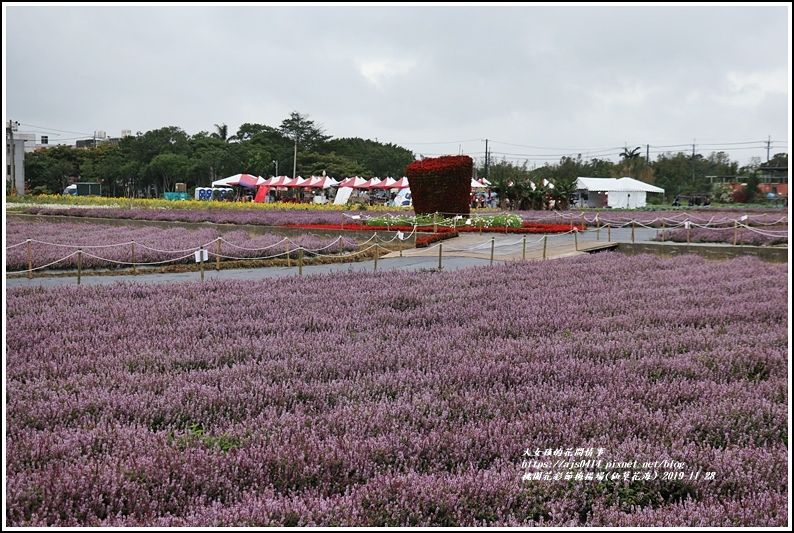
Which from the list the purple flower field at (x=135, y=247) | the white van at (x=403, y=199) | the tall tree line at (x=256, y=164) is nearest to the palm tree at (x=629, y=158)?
the tall tree line at (x=256, y=164)

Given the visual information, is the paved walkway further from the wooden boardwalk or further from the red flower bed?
the red flower bed

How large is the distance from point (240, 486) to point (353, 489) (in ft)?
1.94

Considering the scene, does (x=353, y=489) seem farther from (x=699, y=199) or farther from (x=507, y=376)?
(x=699, y=199)

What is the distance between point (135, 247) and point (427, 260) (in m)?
6.94

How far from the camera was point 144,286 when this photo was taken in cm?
1056

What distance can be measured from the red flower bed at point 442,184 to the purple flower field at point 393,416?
19017 mm

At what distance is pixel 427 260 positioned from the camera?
675 inches

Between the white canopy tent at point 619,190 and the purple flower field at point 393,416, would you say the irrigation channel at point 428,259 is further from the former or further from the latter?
the white canopy tent at point 619,190

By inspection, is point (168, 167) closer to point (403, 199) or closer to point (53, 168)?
point (53, 168)

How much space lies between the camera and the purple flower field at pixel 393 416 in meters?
3.25

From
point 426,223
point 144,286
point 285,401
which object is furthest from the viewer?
point 426,223

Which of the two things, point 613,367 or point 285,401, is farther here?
point 613,367

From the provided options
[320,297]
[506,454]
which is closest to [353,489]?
[506,454]

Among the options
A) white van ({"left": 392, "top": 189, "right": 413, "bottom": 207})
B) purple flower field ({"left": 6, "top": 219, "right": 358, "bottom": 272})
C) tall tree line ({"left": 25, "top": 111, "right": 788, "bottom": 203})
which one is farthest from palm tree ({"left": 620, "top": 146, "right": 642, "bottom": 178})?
purple flower field ({"left": 6, "top": 219, "right": 358, "bottom": 272})
